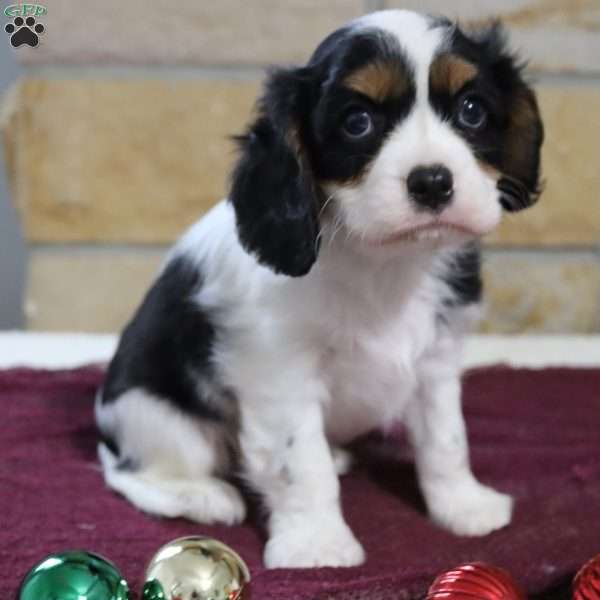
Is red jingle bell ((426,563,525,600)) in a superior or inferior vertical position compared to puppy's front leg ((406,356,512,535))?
superior

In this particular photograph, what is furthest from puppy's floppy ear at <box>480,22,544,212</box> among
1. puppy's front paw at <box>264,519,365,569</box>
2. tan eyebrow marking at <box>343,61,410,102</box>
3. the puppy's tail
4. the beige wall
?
the beige wall

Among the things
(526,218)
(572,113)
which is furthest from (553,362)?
(572,113)

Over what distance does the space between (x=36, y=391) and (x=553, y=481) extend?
1.05m

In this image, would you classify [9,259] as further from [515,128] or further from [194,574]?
[194,574]

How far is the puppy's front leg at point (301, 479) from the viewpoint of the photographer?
158 cm

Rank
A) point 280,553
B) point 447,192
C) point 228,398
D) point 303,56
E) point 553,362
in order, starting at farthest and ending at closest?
point 303,56
point 553,362
point 228,398
point 280,553
point 447,192

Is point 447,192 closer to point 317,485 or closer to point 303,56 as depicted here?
point 317,485

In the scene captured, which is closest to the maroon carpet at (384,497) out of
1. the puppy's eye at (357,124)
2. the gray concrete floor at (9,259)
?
the puppy's eye at (357,124)

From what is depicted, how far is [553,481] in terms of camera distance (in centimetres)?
186

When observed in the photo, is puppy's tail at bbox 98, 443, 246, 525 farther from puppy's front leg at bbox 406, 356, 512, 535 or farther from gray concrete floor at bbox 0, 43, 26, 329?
gray concrete floor at bbox 0, 43, 26, 329

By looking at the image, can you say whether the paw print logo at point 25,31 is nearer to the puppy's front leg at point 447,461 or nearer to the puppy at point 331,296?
the puppy at point 331,296

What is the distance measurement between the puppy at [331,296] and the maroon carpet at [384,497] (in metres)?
0.06

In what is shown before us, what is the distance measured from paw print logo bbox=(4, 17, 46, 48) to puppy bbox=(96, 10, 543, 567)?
0.92 metres

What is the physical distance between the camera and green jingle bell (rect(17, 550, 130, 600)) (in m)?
1.16
